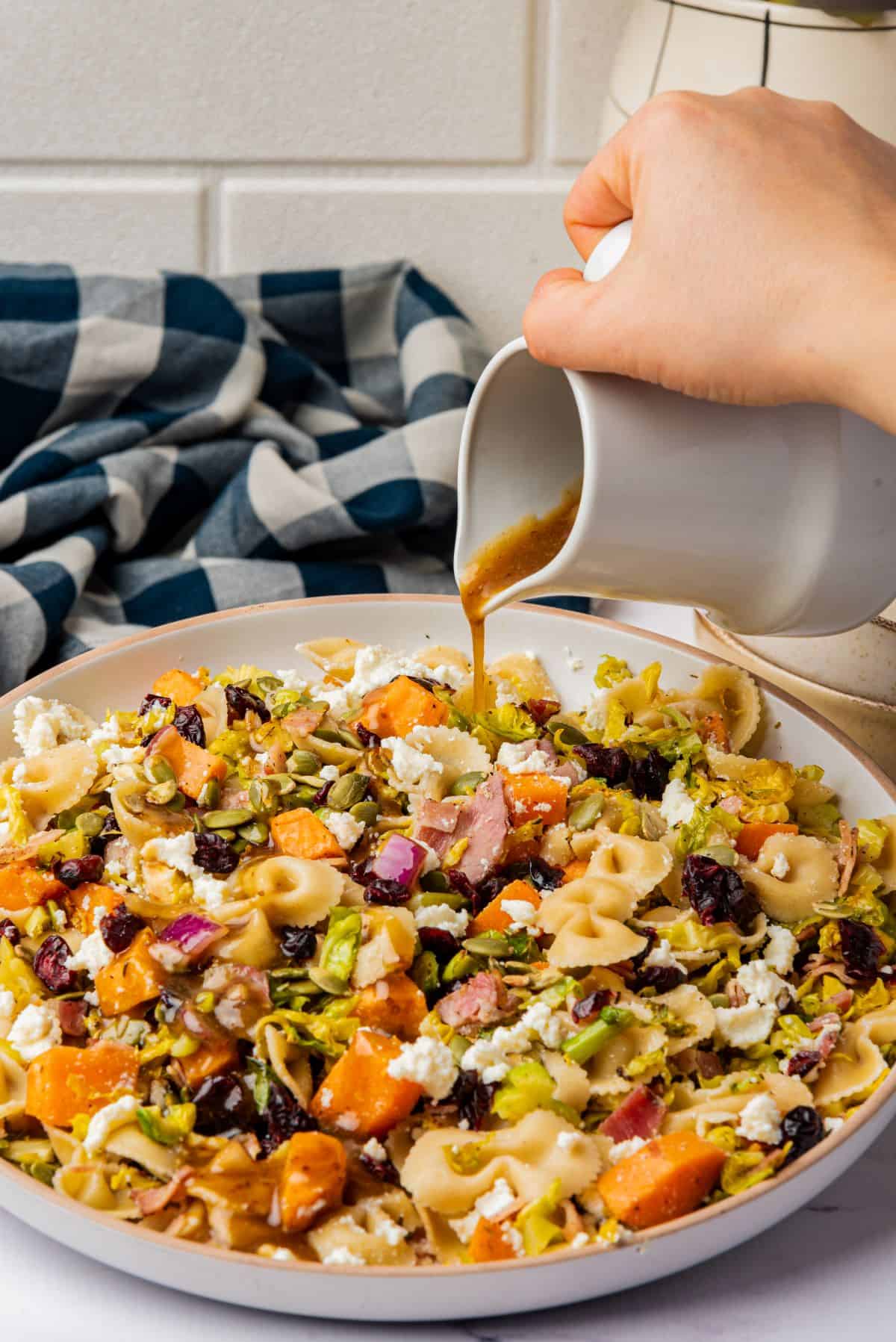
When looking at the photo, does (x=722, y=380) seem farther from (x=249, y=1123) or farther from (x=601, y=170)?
(x=249, y=1123)

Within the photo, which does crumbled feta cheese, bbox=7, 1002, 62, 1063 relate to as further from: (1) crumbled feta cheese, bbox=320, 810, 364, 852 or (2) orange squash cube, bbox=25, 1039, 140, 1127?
(1) crumbled feta cheese, bbox=320, 810, 364, 852

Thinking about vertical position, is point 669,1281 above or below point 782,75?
below

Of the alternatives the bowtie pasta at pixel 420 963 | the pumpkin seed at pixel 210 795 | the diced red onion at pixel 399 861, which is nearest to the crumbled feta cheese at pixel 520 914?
the bowtie pasta at pixel 420 963

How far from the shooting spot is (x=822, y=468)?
4.98 ft

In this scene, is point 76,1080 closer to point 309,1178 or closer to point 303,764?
point 309,1178

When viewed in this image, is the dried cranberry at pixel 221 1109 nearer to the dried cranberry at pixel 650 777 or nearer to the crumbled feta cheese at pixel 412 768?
the crumbled feta cheese at pixel 412 768

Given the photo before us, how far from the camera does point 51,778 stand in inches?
73.3

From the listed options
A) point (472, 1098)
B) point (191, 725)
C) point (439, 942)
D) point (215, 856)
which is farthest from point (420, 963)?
point (191, 725)

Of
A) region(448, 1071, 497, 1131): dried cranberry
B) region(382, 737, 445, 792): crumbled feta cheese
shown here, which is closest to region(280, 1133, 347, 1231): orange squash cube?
region(448, 1071, 497, 1131): dried cranberry

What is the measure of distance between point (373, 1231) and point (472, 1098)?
0.56ft

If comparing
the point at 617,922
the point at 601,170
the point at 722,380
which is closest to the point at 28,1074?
the point at 617,922

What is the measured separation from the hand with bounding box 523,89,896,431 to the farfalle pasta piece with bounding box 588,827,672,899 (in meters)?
0.55

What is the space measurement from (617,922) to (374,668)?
2.08ft

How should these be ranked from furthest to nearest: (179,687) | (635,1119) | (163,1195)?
(179,687)
(635,1119)
(163,1195)
